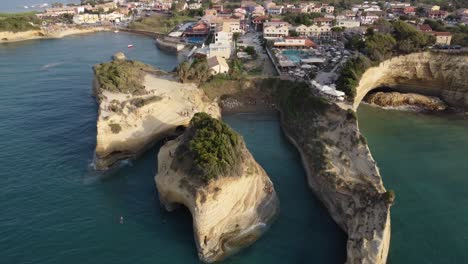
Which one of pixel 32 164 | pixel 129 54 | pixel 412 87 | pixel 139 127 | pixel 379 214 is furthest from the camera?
pixel 129 54

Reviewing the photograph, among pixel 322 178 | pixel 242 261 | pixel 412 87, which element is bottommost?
pixel 242 261

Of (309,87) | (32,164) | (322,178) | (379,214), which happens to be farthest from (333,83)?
(32,164)

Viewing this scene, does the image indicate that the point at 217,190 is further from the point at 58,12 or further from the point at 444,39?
the point at 58,12

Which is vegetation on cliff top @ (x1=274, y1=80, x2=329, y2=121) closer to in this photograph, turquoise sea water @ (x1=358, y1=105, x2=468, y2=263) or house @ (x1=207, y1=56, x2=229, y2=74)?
turquoise sea water @ (x1=358, y1=105, x2=468, y2=263)

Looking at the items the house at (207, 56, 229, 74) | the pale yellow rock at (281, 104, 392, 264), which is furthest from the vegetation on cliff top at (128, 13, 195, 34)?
the pale yellow rock at (281, 104, 392, 264)

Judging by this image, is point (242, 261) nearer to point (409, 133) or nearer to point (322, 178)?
point (322, 178)

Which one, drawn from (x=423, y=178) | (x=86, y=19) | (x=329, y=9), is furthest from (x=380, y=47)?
(x=86, y=19)

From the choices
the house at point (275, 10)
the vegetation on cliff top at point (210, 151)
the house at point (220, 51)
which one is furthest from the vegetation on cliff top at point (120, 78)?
the house at point (275, 10)
